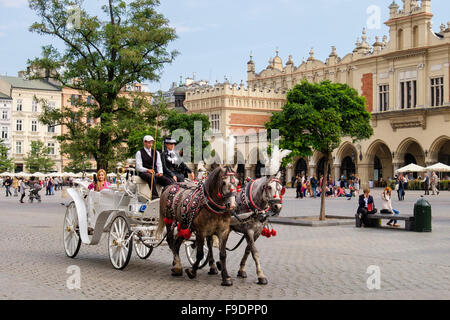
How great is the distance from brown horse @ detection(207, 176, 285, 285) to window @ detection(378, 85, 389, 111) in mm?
49592

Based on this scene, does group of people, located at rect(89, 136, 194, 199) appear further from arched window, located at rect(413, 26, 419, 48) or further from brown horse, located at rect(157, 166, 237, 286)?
arched window, located at rect(413, 26, 419, 48)

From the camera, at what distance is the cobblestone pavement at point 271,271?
8258mm

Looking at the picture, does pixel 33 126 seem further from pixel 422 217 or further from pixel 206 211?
pixel 206 211

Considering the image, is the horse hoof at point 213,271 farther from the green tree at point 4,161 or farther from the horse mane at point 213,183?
the green tree at point 4,161

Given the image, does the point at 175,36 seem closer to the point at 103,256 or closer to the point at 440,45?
the point at 103,256

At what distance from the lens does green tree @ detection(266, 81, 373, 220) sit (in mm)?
21641

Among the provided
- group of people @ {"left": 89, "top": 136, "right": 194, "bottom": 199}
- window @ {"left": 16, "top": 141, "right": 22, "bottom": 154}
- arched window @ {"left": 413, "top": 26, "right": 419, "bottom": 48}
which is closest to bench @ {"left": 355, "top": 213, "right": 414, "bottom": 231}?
group of people @ {"left": 89, "top": 136, "right": 194, "bottom": 199}

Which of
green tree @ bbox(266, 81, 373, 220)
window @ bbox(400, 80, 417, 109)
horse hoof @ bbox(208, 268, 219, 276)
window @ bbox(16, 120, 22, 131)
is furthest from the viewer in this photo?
window @ bbox(16, 120, 22, 131)

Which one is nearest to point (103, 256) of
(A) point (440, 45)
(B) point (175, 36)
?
(B) point (175, 36)

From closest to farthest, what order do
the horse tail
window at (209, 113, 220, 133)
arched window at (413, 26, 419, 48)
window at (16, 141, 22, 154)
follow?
the horse tail, arched window at (413, 26, 419, 48), window at (209, 113, 220, 133), window at (16, 141, 22, 154)

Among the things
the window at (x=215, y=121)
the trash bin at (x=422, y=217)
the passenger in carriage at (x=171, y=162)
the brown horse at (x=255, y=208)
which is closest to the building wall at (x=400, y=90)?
the window at (x=215, y=121)

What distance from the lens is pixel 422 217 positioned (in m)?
17.9
